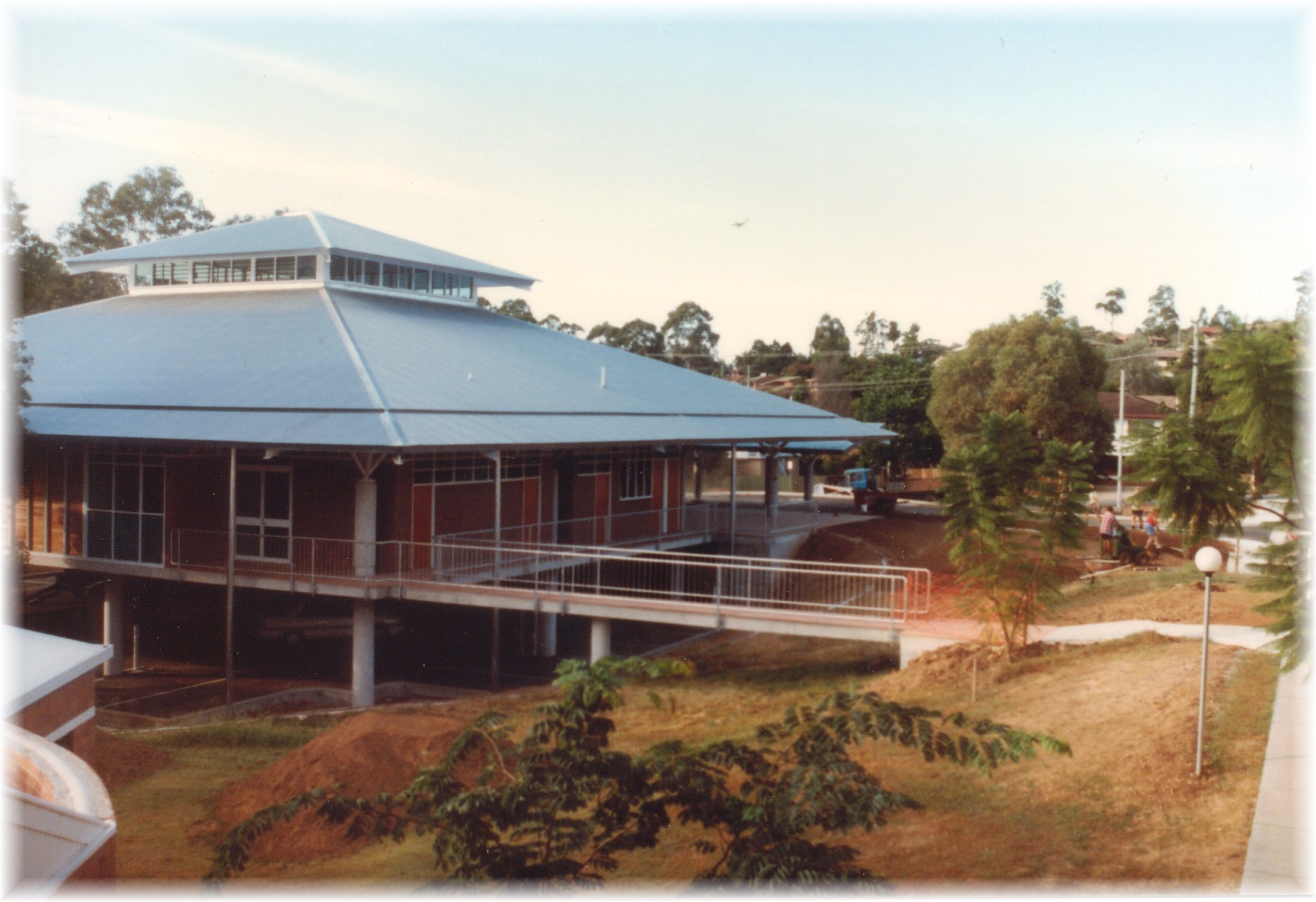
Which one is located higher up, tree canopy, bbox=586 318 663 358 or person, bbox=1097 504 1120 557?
tree canopy, bbox=586 318 663 358

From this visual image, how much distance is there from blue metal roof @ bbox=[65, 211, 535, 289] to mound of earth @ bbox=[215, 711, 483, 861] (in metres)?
16.8

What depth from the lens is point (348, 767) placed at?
40.3ft

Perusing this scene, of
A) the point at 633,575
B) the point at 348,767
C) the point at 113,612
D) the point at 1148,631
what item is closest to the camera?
the point at 348,767

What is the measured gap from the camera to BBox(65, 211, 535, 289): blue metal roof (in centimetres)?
2755

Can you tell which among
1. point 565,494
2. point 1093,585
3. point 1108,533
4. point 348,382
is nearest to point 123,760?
point 348,382

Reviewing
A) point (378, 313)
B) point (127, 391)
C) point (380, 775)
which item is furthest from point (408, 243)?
point (380, 775)

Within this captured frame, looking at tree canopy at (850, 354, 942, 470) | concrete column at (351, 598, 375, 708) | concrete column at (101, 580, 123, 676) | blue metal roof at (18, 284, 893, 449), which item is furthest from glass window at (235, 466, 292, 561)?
tree canopy at (850, 354, 942, 470)

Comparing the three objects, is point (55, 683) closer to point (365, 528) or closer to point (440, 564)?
point (365, 528)

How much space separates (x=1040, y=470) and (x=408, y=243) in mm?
23135

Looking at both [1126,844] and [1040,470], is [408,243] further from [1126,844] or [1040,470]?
[1126,844]

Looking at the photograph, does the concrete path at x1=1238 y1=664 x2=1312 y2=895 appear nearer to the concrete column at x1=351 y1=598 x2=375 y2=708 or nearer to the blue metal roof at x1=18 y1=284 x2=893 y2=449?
the blue metal roof at x1=18 y1=284 x2=893 y2=449

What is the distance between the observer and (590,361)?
A: 30.2 meters

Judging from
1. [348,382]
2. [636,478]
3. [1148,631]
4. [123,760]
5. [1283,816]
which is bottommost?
[123,760]

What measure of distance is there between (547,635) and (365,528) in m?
6.00
